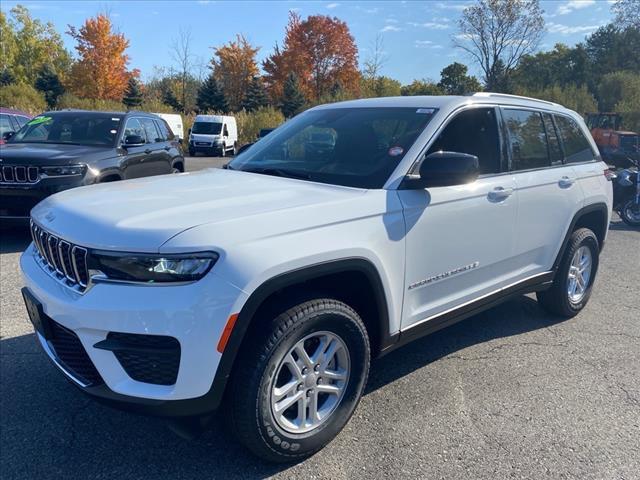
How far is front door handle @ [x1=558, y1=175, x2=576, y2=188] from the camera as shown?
4.18 meters

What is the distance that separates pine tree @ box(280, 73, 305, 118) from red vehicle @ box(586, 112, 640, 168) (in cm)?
2683

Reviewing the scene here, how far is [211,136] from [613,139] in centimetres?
1924

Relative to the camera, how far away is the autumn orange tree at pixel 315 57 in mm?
52625

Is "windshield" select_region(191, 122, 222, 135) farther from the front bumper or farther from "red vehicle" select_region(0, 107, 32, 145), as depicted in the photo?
the front bumper

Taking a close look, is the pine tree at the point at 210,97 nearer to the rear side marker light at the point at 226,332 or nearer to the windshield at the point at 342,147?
the windshield at the point at 342,147

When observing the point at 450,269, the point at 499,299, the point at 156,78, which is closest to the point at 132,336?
the point at 450,269

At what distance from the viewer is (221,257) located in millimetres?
2162

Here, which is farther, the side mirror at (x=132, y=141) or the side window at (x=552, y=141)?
the side mirror at (x=132, y=141)

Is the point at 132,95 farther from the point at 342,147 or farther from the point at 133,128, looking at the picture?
the point at 342,147

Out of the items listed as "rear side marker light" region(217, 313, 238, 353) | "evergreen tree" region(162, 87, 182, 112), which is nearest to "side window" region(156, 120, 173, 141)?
"rear side marker light" region(217, 313, 238, 353)

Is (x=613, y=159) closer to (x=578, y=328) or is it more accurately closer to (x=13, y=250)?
(x=578, y=328)

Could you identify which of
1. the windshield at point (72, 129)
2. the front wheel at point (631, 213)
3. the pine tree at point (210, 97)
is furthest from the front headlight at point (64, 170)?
the pine tree at point (210, 97)

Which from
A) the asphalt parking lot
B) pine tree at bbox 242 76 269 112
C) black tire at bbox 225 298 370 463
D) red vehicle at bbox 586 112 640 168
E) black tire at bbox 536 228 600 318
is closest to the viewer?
black tire at bbox 225 298 370 463

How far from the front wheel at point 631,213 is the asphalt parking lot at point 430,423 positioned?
6.64m
